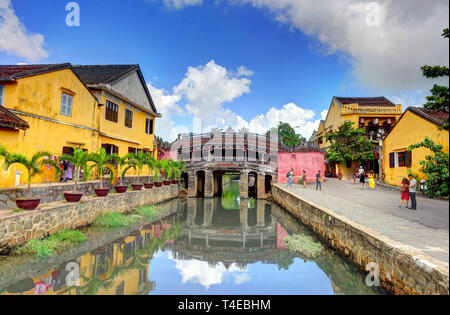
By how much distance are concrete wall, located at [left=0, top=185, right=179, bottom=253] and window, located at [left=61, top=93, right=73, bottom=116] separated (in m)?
5.09

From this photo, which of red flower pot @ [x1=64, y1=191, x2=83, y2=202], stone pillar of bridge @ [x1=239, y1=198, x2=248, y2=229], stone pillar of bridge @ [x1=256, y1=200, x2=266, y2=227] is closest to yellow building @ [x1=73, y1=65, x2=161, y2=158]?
red flower pot @ [x1=64, y1=191, x2=83, y2=202]

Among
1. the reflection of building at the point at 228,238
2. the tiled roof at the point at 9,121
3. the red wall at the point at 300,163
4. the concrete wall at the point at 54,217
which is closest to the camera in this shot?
the concrete wall at the point at 54,217

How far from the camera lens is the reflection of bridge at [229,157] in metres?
22.4

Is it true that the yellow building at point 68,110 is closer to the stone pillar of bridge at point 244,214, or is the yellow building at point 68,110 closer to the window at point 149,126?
the window at point 149,126

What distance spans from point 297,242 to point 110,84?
45.2ft

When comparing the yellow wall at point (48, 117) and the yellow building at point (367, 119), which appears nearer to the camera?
the yellow wall at point (48, 117)

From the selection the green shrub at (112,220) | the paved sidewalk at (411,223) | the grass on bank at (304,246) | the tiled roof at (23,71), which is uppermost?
the tiled roof at (23,71)

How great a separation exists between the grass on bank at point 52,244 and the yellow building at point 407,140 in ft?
44.4

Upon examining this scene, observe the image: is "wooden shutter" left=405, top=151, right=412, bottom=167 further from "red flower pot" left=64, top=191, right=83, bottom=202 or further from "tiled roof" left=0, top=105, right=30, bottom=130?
"tiled roof" left=0, top=105, right=30, bottom=130

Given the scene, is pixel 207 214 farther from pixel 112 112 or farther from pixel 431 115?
pixel 431 115

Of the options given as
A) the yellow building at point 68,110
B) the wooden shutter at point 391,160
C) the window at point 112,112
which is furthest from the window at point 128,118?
the wooden shutter at point 391,160
